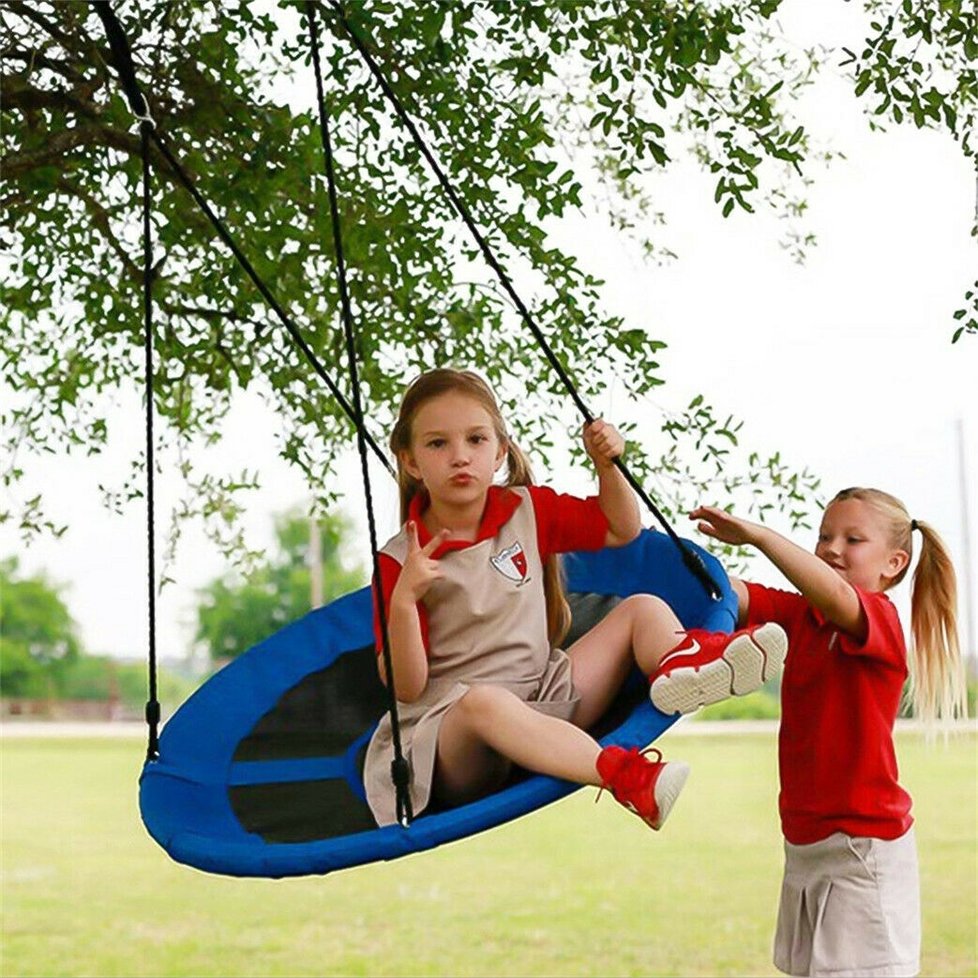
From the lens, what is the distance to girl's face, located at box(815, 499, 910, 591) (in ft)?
8.42

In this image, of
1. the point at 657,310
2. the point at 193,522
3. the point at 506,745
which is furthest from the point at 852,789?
the point at 657,310

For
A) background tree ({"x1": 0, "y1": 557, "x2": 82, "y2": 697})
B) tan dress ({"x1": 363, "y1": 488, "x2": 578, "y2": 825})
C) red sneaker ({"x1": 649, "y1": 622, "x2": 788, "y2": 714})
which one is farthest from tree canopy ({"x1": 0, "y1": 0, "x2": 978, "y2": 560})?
background tree ({"x1": 0, "y1": 557, "x2": 82, "y2": 697})

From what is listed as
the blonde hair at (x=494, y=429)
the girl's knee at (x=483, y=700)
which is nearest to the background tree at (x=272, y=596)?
the blonde hair at (x=494, y=429)

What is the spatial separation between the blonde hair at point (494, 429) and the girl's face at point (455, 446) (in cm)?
2

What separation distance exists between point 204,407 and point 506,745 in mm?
2305

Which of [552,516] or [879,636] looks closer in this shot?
[879,636]

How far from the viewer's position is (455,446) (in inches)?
94.2

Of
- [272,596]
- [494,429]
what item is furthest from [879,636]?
[272,596]

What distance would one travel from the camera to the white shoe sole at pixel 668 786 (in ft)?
6.42

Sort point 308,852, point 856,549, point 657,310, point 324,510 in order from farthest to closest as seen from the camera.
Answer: point 657,310 < point 324,510 < point 856,549 < point 308,852

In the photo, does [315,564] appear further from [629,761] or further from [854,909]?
[629,761]

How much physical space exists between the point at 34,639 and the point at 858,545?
35.3 feet

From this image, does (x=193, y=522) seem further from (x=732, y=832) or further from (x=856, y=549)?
(x=732, y=832)

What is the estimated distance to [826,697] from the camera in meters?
2.46
